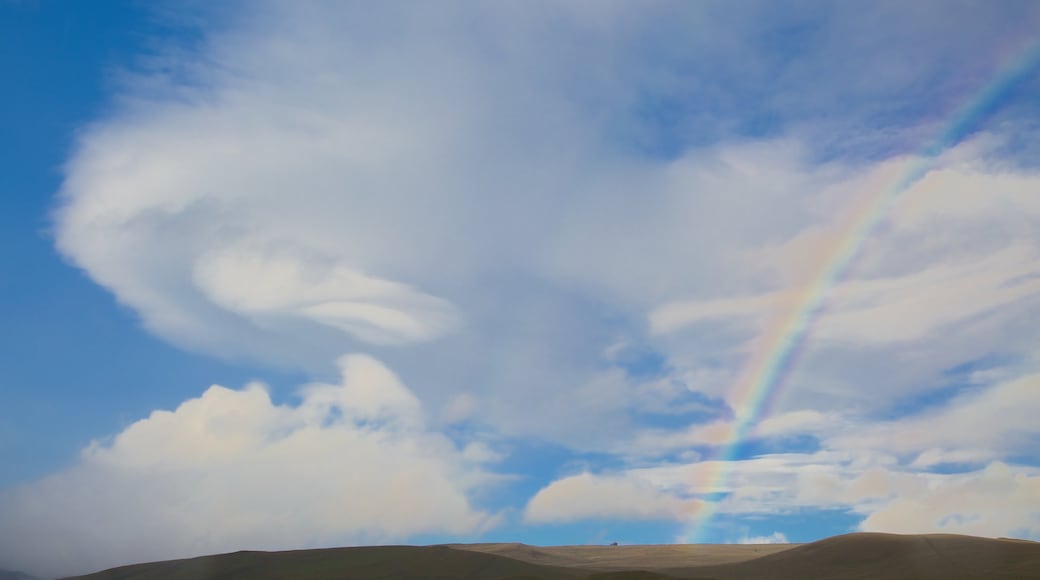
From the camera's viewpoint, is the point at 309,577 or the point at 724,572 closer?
the point at 309,577

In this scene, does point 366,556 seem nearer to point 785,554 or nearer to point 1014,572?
point 785,554

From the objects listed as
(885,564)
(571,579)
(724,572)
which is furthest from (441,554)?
(885,564)

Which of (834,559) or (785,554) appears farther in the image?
(785,554)

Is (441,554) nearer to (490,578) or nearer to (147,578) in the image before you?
(490,578)

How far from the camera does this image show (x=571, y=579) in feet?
380

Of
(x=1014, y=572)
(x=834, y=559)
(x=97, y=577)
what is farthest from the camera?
(x=97, y=577)

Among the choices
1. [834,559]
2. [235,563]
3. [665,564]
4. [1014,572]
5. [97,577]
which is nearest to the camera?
[1014,572]

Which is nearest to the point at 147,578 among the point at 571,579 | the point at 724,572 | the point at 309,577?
the point at 309,577

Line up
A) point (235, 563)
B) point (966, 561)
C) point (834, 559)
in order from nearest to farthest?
point (966, 561)
point (834, 559)
point (235, 563)

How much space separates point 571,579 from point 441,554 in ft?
91.5

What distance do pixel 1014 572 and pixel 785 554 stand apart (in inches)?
1796

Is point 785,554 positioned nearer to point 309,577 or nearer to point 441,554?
point 441,554

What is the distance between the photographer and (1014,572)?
324 feet

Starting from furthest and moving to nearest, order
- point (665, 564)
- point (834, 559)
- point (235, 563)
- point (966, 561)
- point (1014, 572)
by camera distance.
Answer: point (665, 564), point (235, 563), point (834, 559), point (966, 561), point (1014, 572)
